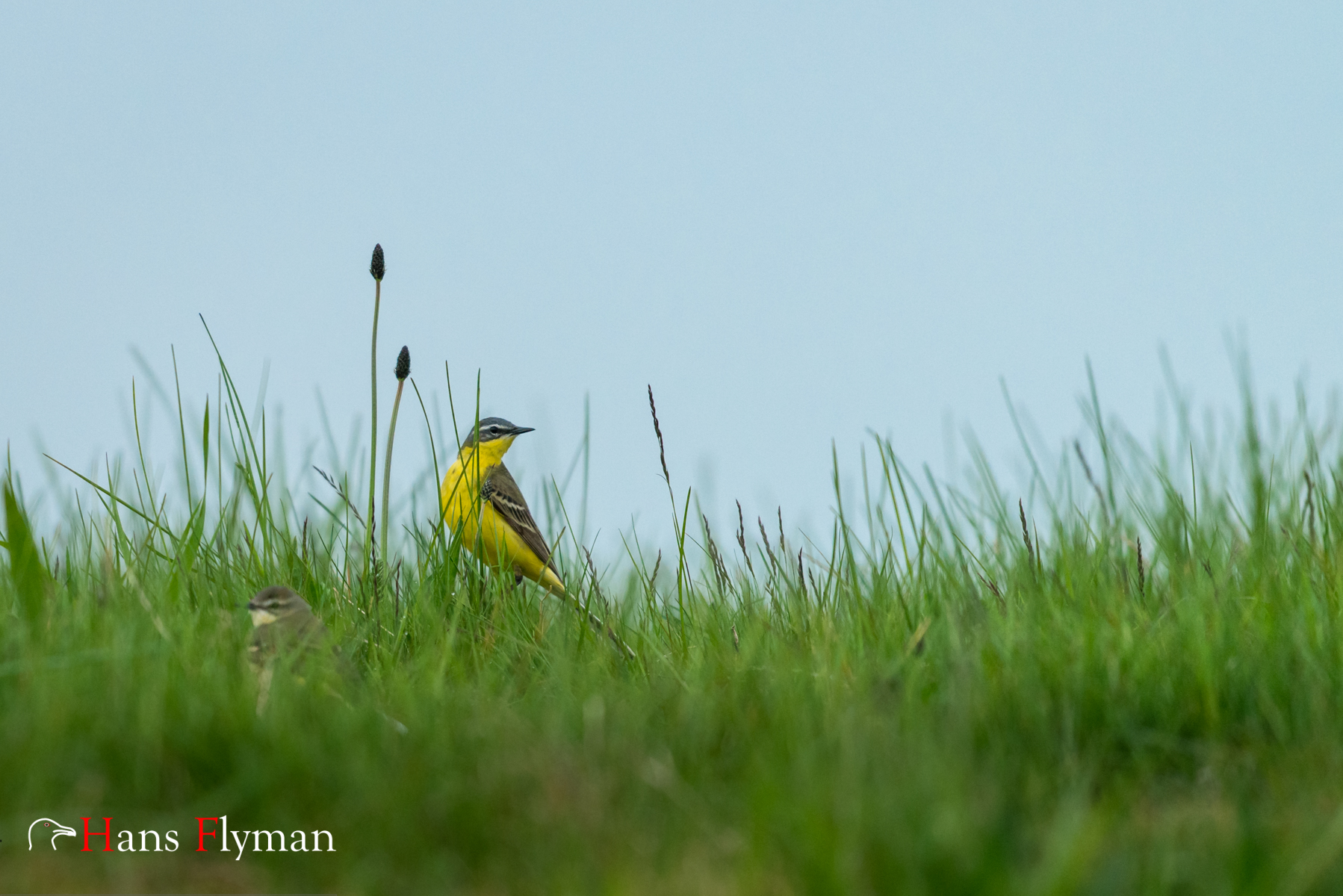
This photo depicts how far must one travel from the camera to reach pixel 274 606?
14.3 ft

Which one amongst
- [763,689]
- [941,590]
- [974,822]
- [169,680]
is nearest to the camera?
[974,822]

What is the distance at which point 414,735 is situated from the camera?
3172mm

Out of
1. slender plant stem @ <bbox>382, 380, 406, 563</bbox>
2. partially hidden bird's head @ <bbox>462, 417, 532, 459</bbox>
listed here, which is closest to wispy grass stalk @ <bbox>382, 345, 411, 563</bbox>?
slender plant stem @ <bbox>382, 380, 406, 563</bbox>

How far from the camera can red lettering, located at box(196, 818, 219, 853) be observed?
9.17ft

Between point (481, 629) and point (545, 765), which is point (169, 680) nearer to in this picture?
point (545, 765)

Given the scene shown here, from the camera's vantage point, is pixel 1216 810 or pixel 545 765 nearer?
pixel 545 765

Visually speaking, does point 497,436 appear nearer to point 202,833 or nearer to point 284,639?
point 284,639

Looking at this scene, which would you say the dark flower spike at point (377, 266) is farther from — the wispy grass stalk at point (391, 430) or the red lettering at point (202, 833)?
the red lettering at point (202, 833)

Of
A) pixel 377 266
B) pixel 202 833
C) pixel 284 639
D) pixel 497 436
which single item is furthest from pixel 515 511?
pixel 202 833

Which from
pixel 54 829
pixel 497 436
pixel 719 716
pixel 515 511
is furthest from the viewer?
pixel 497 436

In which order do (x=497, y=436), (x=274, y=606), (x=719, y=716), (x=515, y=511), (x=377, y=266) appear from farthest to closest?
(x=497, y=436)
(x=515, y=511)
(x=377, y=266)
(x=274, y=606)
(x=719, y=716)

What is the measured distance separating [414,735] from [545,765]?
54 centimetres

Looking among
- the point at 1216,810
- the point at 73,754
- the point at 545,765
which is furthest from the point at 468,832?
the point at 1216,810

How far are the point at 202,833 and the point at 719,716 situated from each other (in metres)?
1.49
